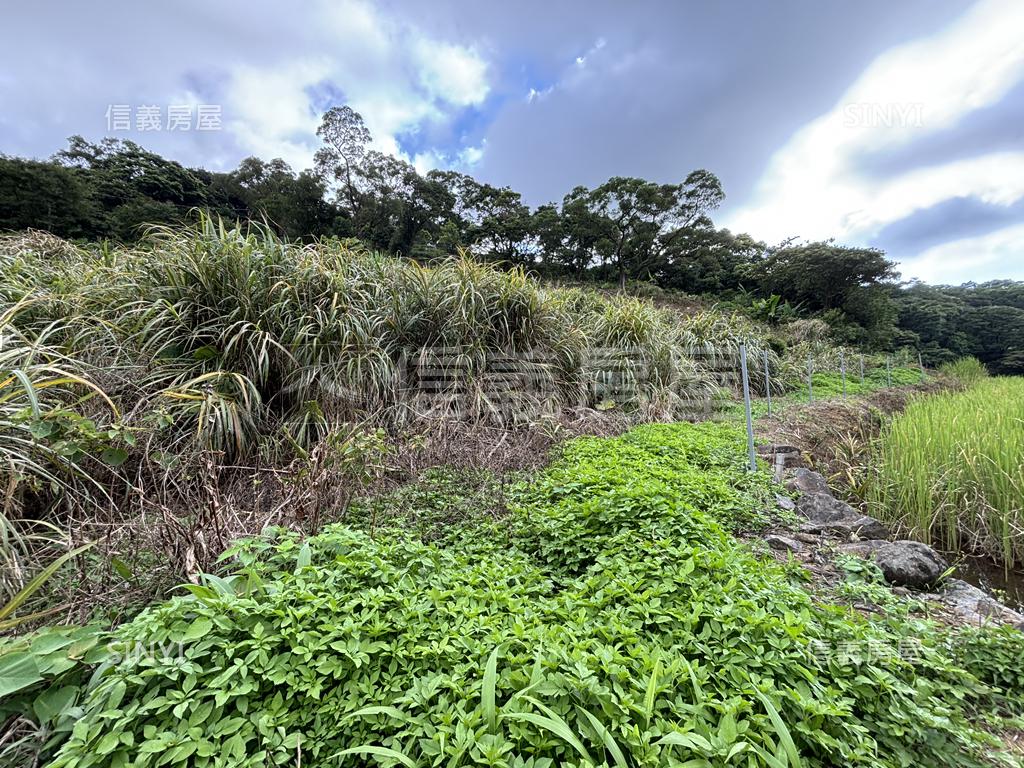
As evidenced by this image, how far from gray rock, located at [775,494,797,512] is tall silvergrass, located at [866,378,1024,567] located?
85 cm

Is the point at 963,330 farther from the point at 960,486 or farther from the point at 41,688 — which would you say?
the point at 41,688

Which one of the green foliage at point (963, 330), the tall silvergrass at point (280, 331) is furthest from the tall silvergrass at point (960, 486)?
the green foliage at point (963, 330)

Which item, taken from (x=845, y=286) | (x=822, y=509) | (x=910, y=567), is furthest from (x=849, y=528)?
(x=845, y=286)

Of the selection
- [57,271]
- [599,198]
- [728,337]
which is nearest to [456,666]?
[57,271]

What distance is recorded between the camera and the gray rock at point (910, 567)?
163 cm

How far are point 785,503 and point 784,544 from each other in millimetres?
524

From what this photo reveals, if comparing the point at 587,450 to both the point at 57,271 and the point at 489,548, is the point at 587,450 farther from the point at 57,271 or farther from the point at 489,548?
the point at 57,271

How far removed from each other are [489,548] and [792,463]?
9.47ft

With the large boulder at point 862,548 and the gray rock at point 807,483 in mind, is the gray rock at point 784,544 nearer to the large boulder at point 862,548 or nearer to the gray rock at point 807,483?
the large boulder at point 862,548

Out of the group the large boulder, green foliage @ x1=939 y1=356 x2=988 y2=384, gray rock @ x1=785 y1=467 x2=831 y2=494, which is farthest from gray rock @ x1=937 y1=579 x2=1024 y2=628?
green foliage @ x1=939 y1=356 x2=988 y2=384

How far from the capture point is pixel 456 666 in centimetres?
85

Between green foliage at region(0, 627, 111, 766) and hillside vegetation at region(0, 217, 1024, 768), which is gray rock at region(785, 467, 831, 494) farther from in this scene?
green foliage at region(0, 627, 111, 766)

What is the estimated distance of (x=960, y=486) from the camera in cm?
243

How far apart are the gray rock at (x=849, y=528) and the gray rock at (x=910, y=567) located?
11.3 inches
